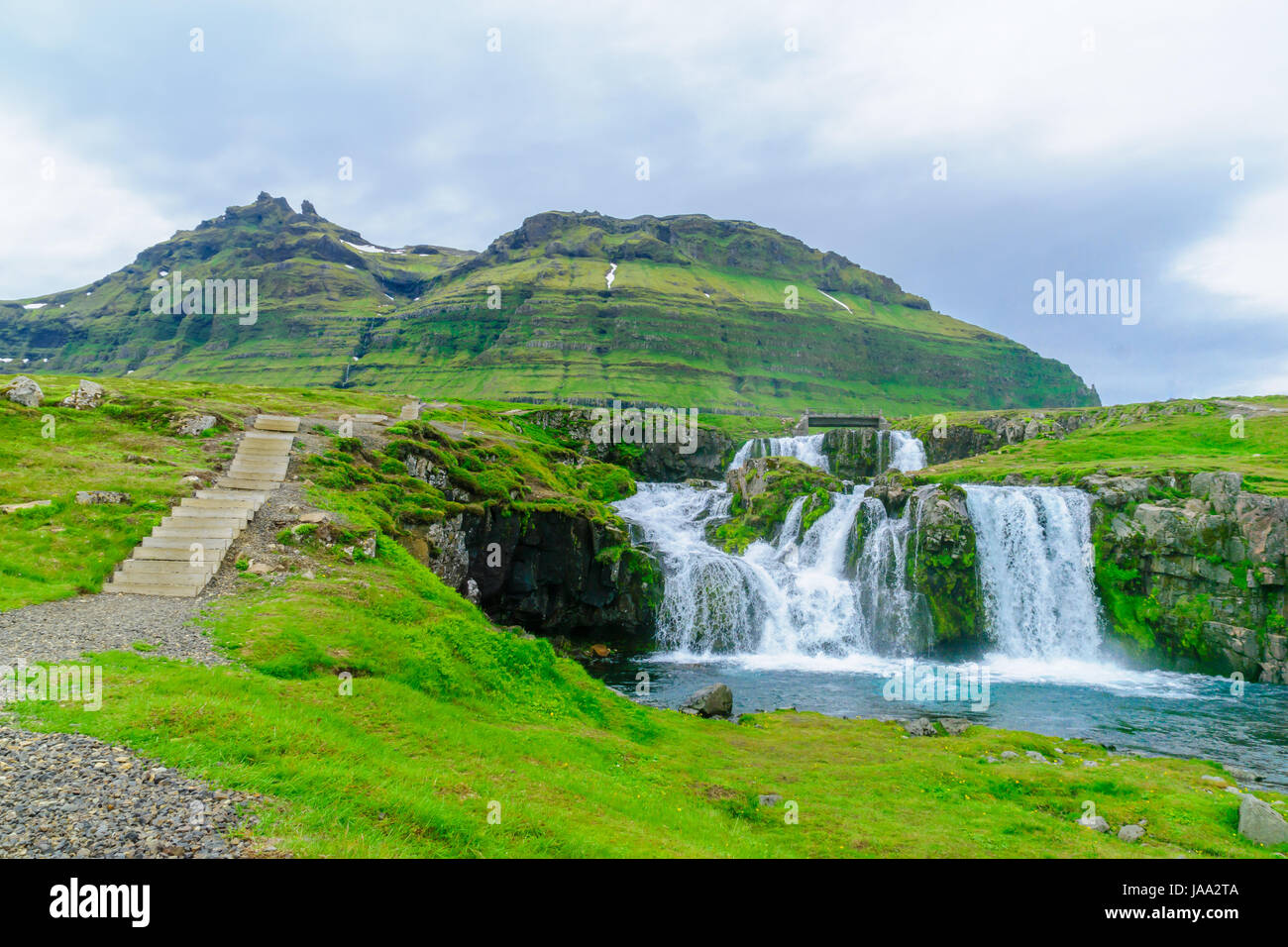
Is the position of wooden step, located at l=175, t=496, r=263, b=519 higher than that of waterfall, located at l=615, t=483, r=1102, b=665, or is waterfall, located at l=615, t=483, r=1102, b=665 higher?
wooden step, located at l=175, t=496, r=263, b=519

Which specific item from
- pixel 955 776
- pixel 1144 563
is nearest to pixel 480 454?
pixel 955 776

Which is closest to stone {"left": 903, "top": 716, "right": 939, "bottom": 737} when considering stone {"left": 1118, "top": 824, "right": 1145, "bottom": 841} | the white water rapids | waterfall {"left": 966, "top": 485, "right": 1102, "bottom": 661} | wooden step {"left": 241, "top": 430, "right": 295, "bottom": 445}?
stone {"left": 1118, "top": 824, "right": 1145, "bottom": 841}

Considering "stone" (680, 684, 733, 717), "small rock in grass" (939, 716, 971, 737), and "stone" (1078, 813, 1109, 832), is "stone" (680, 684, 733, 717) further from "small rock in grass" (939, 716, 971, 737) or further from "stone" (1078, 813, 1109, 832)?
"stone" (1078, 813, 1109, 832)

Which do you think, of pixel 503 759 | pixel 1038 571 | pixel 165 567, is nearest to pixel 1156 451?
pixel 1038 571

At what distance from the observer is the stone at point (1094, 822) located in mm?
15578

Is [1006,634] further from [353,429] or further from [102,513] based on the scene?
[102,513]

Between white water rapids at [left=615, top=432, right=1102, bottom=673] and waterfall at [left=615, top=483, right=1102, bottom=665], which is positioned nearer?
white water rapids at [left=615, top=432, right=1102, bottom=673]

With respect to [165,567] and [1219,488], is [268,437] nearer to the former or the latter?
[165,567]

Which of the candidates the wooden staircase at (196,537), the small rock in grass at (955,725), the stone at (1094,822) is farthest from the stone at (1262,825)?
the wooden staircase at (196,537)

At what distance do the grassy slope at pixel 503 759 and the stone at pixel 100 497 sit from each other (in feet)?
3.83

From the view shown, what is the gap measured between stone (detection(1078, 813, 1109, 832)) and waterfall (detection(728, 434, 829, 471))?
69.6 meters

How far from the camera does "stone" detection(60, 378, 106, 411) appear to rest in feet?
116

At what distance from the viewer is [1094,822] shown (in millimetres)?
15805

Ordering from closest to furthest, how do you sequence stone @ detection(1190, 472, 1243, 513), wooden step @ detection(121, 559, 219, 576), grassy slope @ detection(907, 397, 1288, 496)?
wooden step @ detection(121, 559, 219, 576), stone @ detection(1190, 472, 1243, 513), grassy slope @ detection(907, 397, 1288, 496)
